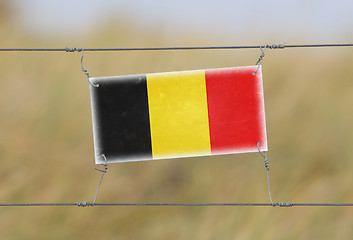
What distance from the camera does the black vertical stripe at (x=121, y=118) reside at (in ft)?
14.9

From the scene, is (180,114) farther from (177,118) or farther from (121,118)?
(121,118)

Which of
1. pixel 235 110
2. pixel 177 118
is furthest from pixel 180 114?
pixel 235 110

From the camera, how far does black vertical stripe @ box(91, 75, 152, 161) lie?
454 centimetres

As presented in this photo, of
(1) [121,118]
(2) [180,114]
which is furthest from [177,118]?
(1) [121,118]

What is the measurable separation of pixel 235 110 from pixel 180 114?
31cm

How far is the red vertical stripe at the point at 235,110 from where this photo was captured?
452cm

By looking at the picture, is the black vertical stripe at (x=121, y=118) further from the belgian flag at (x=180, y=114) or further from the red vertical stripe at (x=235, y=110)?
the red vertical stripe at (x=235, y=110)

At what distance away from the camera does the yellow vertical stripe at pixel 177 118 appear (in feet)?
14.8

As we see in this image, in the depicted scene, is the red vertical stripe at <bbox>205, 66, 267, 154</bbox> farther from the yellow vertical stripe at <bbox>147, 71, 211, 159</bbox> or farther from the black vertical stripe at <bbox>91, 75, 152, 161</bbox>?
the black vertical stripe at <bbox>91, 75, 152, 161</bbox>

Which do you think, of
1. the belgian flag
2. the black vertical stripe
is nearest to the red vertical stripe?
the belgian flag

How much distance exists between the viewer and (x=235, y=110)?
454cm

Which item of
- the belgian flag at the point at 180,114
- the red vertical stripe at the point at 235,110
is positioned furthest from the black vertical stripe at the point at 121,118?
the red vertical stripe at the point at 235,110

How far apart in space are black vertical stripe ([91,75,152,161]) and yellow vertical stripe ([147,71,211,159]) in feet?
0.18

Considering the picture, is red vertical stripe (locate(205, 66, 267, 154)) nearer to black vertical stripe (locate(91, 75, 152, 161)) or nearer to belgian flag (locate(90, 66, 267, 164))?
belgian flag (locate(90, 66, 267, 164))
